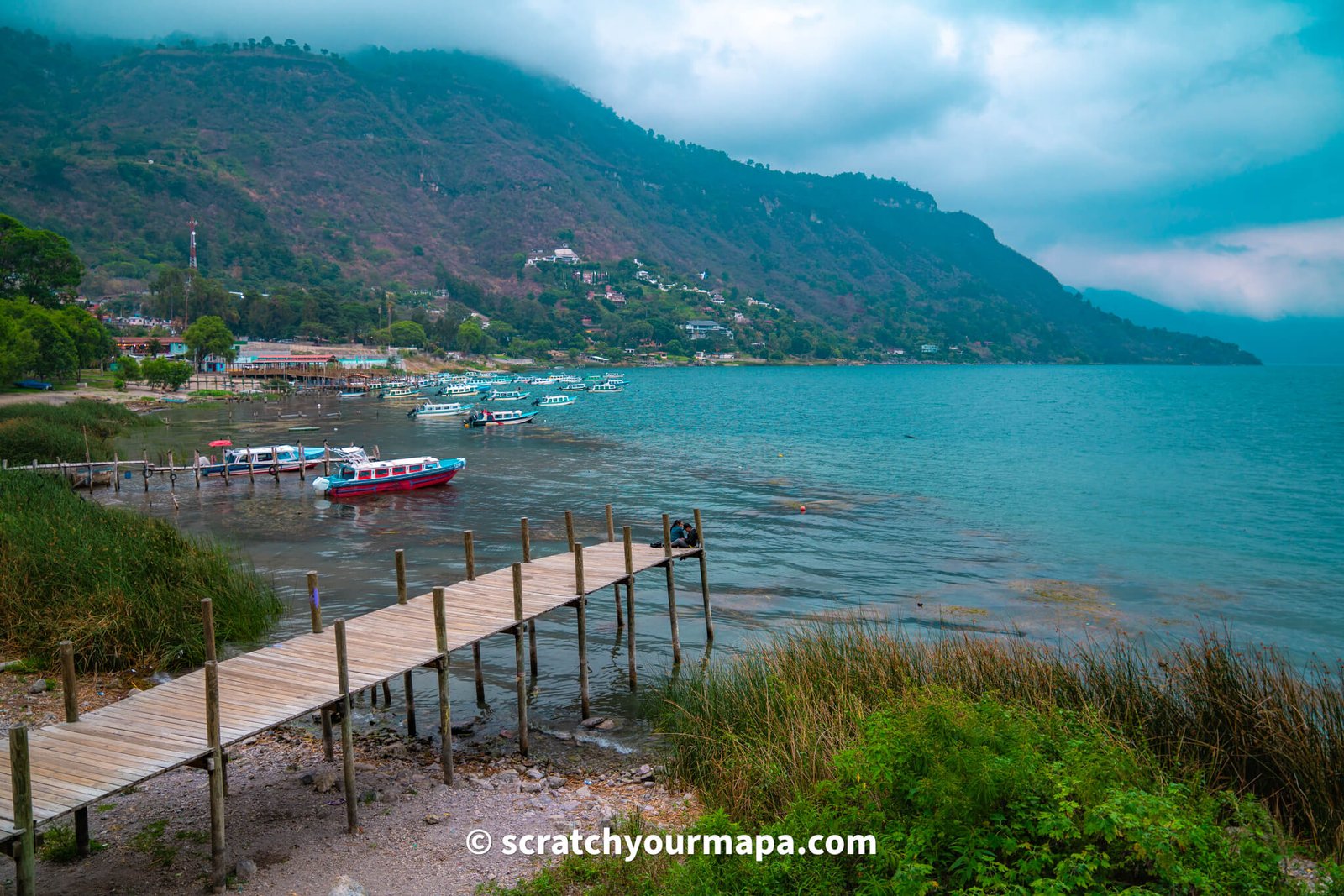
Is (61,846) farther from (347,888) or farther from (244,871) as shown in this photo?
(347,888)

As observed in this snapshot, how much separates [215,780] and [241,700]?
61.4 inches

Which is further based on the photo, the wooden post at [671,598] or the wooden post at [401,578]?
the wooden post at [671,598]

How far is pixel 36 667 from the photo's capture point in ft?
51.2

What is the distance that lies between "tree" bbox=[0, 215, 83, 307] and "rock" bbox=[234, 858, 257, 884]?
316ft

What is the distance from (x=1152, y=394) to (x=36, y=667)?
553 ft

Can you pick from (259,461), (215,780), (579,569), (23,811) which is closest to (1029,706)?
(579,569)

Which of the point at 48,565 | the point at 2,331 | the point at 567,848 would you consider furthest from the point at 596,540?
the point at 2,331

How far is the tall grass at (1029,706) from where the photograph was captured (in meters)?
10.4

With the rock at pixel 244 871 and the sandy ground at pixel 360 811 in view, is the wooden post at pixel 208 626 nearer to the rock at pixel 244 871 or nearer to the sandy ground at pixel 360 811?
the sandy ground at pixel 360 811

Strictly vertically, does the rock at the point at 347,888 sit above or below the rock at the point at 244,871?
above

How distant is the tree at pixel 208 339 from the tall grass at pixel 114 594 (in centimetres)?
10724

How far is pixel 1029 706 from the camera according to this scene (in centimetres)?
1201

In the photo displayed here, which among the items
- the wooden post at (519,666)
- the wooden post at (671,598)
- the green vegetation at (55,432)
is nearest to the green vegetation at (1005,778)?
the wooden post at (519,666)

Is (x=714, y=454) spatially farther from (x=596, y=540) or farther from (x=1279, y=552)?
(x=1279, y=552)
